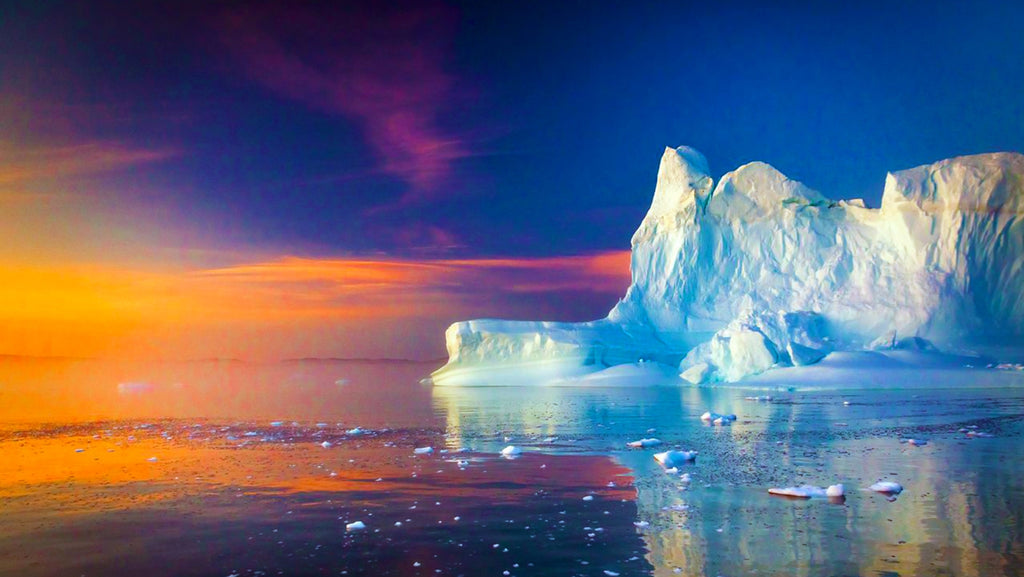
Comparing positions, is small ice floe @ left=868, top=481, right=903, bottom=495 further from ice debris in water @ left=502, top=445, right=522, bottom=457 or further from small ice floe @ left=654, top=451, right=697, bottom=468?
ice debris in water @ left=502, top=445, right=522, bottom=457

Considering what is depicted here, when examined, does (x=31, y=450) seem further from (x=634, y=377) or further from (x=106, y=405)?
(x=634, y=377)

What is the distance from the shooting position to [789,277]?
3888 centimetres

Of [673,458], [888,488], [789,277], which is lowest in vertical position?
[888,488]

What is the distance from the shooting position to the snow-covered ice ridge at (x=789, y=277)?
111 feet

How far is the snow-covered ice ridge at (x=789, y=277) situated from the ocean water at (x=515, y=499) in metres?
15.3

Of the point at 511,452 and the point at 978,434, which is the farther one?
the point at 978,434

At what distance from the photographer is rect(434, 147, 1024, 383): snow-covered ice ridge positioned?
33.8 m

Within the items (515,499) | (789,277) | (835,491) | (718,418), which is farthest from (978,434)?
(789,277)

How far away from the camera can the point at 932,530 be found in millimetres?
7629

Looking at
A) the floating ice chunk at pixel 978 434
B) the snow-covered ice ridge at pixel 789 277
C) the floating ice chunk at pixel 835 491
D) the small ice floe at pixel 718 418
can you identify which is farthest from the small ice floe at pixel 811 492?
the snow-covered ice ridge at pixel 789 277

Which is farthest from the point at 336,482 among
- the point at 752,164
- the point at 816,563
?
the point at 752,164

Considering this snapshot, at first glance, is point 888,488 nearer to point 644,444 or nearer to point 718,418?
point 644,444

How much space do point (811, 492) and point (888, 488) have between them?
0.99 metres

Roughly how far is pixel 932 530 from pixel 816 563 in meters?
1.86
